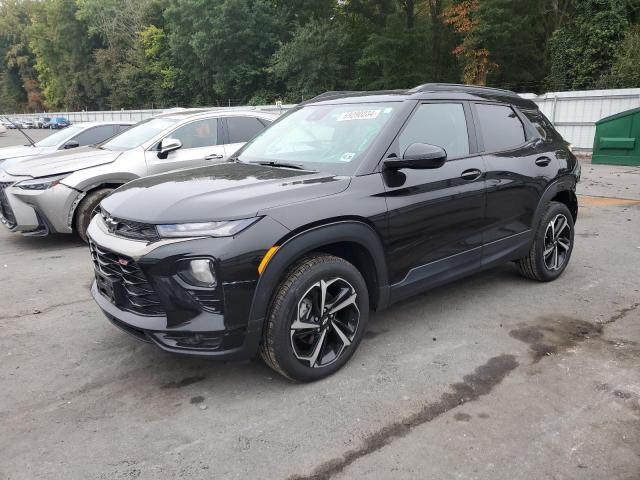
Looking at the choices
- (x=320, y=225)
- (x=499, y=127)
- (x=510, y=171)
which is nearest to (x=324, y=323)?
(x=320, y=225)

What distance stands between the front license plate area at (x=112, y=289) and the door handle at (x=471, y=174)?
2539mm

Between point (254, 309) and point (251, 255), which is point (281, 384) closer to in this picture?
point (254, 309)

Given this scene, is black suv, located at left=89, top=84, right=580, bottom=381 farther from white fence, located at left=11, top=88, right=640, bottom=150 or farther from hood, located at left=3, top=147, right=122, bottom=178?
white fence, located at left=11, top=88, right=640, bottom=150

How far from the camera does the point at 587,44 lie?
27.2 metres

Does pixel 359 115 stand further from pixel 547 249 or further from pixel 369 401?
pixel 547 249

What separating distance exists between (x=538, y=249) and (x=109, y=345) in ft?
12.3

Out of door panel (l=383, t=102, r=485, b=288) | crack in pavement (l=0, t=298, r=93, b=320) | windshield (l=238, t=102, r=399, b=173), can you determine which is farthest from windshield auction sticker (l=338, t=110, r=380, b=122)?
crack in pavement (l=0, t=298, r=93, b=320)

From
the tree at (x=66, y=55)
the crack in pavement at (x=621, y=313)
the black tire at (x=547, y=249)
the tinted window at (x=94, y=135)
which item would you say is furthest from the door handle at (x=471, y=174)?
the tree at (x=66, y=55)

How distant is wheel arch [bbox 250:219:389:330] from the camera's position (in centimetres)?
294

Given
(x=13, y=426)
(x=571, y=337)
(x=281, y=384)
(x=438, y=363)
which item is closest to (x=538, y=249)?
(x=571, y=337)

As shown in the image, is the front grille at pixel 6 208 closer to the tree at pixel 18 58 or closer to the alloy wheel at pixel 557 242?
the alloy wheel at pixel 557 242

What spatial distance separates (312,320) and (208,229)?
0.85 meters

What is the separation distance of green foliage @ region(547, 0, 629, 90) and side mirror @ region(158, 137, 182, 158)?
25873 millimetres

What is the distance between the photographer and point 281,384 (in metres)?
3.29
